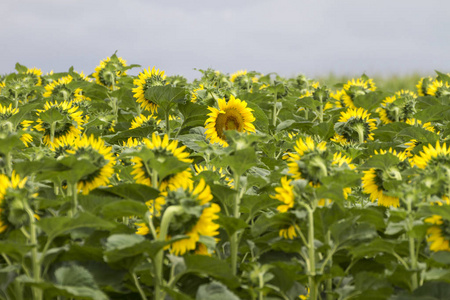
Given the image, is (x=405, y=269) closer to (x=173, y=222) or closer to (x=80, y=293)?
(x=173, y=222)

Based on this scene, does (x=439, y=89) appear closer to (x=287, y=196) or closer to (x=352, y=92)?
(x=352, y=92)

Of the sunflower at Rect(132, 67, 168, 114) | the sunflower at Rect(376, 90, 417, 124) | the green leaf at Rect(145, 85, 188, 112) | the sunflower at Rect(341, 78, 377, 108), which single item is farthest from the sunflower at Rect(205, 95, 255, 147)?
the sunflower at Rect(341, 78, 377, 108)

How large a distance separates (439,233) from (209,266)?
83 cm

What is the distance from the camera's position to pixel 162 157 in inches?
82.5

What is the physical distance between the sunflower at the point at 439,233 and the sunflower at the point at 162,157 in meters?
0.90

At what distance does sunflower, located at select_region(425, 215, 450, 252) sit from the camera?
198 cm

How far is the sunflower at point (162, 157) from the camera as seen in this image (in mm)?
2133

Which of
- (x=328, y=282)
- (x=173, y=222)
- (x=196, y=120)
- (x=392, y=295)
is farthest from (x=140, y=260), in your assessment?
(x=196, y=120)

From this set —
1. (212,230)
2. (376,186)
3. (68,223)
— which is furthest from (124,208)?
(376,186)

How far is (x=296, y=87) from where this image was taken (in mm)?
7320

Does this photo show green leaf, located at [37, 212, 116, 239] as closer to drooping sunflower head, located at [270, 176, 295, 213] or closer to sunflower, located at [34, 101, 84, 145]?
drooping sunflower head, located at [270, 176, 295, 213]

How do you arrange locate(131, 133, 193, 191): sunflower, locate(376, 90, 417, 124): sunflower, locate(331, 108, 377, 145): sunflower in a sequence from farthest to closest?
locate(376, 90, 417, 124): sunflower → locate(331, 108, 377, 145): sunflower → locate(131, 133, 193, 191): sunflower

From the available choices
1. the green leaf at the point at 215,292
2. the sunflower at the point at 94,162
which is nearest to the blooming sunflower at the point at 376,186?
the green leaf at the point at 215,292

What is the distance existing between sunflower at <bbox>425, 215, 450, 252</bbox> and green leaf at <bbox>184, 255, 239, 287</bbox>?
0.72m
